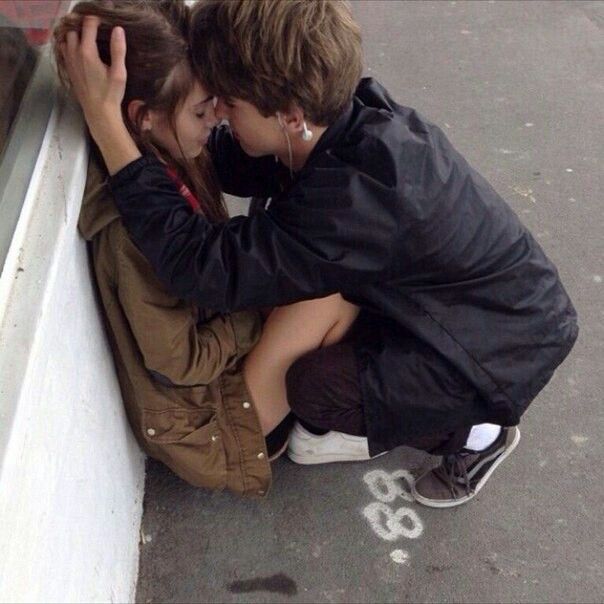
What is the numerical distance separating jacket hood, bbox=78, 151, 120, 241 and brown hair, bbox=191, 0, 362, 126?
29cm

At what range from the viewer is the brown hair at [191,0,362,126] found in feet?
4.72

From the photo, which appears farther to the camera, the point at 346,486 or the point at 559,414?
the point at 559,414

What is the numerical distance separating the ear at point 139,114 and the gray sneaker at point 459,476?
3.53ft

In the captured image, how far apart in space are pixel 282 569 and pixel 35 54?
1.23 m

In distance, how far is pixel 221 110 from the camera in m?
1.61

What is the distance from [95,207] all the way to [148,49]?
1.00ft

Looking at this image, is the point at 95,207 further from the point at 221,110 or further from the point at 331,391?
the point at 331,391

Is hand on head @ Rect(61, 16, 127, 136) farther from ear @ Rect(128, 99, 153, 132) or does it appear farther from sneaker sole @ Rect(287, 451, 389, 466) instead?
sneaker sole @ Rect(287, 451, 389, 466)

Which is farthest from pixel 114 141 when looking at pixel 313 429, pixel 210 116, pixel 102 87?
pixel 313 429

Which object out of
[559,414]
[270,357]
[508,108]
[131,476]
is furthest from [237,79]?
[508,108]

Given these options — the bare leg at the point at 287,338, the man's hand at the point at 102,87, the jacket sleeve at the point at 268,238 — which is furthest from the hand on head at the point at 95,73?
the bare leg at the point at 287,338

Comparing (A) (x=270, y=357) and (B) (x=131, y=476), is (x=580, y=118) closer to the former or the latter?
(A) (x=270, y=357)

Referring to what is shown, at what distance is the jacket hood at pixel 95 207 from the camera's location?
143cm

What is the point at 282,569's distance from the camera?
5.85 ft
